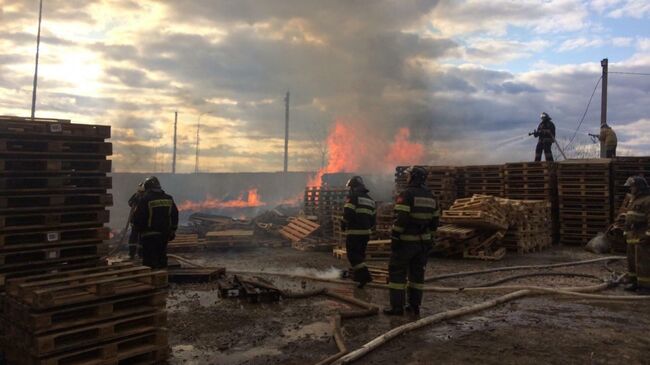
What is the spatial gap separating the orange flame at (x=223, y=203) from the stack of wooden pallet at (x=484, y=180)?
17706 millimetres

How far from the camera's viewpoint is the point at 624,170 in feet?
50.5

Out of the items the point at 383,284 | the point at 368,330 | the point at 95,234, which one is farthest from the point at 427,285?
the point at 95,234

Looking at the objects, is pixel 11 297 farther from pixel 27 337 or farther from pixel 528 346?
Result: pixel 528 346

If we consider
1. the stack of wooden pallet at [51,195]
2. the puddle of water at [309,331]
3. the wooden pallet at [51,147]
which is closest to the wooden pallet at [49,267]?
the stack of wooden pallet at [51,195]

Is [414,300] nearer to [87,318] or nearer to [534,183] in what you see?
[87,318]

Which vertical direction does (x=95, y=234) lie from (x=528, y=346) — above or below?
above

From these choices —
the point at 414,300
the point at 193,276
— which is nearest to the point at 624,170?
the point at 414,300

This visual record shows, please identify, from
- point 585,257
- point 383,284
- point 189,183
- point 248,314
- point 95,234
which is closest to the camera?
point 95,234

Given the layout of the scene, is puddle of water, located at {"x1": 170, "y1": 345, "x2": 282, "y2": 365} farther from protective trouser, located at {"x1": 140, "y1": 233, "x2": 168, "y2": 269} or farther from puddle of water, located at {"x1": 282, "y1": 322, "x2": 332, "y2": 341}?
protective trouser, located at {"x1": 140, "y1": 233, "x2": 168, "y2": 269}

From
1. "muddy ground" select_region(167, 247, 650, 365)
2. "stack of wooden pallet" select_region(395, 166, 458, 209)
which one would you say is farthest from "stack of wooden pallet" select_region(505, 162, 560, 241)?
"muddy ground" select_region(167, 247, 650, 365)

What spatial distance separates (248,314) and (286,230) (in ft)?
29.0

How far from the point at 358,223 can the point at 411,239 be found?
214 cm

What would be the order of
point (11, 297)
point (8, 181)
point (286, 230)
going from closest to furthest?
point (11, 297) → point (8, 181) → point (286, 230)

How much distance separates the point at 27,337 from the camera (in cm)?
452
